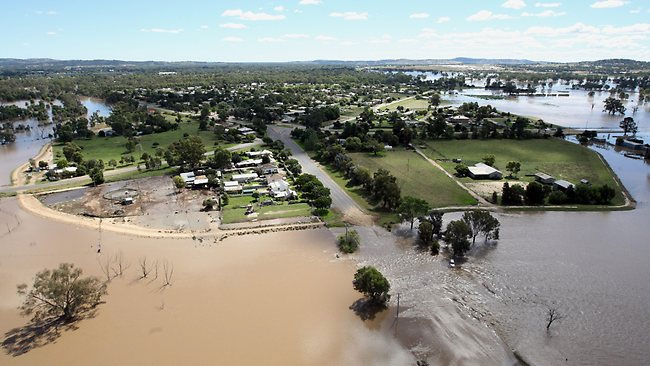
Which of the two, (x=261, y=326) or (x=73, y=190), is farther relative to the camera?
(x=73, y=190)

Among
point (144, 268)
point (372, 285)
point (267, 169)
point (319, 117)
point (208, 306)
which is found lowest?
point (208, 306)

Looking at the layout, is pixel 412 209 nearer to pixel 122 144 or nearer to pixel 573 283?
pixel 573 283

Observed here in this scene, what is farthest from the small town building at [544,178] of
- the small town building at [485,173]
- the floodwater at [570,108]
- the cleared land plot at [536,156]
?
the floodwater at [570,108]

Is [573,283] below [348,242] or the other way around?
below

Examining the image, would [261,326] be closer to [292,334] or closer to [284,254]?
[292,334]

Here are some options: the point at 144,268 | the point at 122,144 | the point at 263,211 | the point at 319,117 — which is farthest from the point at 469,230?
the point at 122,144

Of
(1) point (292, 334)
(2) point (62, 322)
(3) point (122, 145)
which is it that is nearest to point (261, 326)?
(1) point (292, 334)

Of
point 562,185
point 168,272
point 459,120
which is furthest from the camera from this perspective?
point 459,120

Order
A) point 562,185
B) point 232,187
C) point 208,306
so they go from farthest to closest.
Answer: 1. point 232,187
2. point 562,185
3. point 208,306
